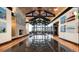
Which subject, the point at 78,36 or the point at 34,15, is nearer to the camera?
the point at 78,36

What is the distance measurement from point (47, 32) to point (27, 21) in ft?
29.1

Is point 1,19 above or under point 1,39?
above

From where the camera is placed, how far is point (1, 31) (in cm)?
938

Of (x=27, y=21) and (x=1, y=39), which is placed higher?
(x=27, y=21)
